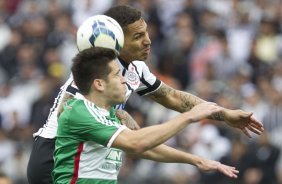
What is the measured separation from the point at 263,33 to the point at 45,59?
4048 mm

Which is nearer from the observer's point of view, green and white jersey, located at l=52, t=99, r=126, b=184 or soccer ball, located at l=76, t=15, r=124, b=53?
green and white jersey, located at l=52, t=99, r=126, b=184

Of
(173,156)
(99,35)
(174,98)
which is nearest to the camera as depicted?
(99,35)

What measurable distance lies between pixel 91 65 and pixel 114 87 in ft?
0.84

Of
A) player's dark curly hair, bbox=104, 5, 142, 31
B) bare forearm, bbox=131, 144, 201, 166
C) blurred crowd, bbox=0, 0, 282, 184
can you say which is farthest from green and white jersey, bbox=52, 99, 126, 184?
blurred crowd, bbox=0, 0, 282, 184

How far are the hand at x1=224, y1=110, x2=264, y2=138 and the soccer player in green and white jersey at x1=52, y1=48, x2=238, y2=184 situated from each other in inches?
28.8

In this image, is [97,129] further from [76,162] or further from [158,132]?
[158,132]

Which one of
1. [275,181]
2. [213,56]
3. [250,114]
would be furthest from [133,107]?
[250,114]

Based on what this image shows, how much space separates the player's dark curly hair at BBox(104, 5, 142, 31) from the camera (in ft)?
29.6

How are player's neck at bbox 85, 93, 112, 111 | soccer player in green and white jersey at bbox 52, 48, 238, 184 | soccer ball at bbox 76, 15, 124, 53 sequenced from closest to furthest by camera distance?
soccer player in green and white jersey at bbox 52, 48, 238, 184
player's neck at bbox 85, 93, 112, 111
soccer ball at bbox 76, 15, 124, 53

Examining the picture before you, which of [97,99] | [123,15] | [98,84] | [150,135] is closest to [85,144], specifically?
[97,99]

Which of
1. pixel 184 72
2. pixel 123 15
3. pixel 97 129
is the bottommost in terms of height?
pixel 97 129

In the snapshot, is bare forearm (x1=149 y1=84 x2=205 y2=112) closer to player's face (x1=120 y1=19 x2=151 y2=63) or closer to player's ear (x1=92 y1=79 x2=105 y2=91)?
player's face (x1=120 y1=19 x2=151 y2=63)

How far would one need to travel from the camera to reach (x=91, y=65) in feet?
25.6

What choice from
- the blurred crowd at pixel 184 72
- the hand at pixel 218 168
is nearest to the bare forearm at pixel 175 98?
the hand at pixel 218 168
